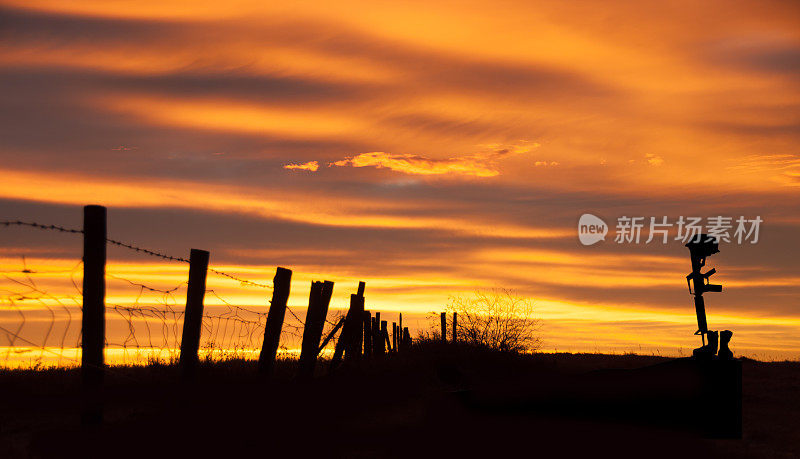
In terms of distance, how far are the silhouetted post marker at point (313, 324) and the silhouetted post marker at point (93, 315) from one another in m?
4.40

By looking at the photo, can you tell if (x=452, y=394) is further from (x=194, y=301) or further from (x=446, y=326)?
(x=446, y=326)

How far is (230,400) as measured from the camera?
904 cm

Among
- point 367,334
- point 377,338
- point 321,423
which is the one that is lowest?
point 321,423

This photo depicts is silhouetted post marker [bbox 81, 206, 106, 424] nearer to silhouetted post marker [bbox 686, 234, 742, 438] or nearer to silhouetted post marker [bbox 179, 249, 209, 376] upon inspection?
silhouetted post marker [bbox 179, 249, 209, 376]

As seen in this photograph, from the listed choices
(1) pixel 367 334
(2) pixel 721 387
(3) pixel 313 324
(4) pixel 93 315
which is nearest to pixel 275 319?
(3) pixel 313 324

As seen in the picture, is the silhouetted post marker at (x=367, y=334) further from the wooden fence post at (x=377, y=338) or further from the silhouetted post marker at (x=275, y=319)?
the silhouetted post marker at (x=275, y=319)

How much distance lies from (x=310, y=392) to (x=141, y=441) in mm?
3218

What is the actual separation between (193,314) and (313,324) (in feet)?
12.4

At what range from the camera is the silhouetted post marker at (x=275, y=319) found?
10633 millimetres

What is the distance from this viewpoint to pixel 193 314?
29.0 ft

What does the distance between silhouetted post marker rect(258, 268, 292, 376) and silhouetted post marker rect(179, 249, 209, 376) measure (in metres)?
1.82

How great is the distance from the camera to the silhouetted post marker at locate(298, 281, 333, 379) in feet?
39.3

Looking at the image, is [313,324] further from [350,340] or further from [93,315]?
[93,315]

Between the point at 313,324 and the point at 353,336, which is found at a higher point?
the point at 313,324
